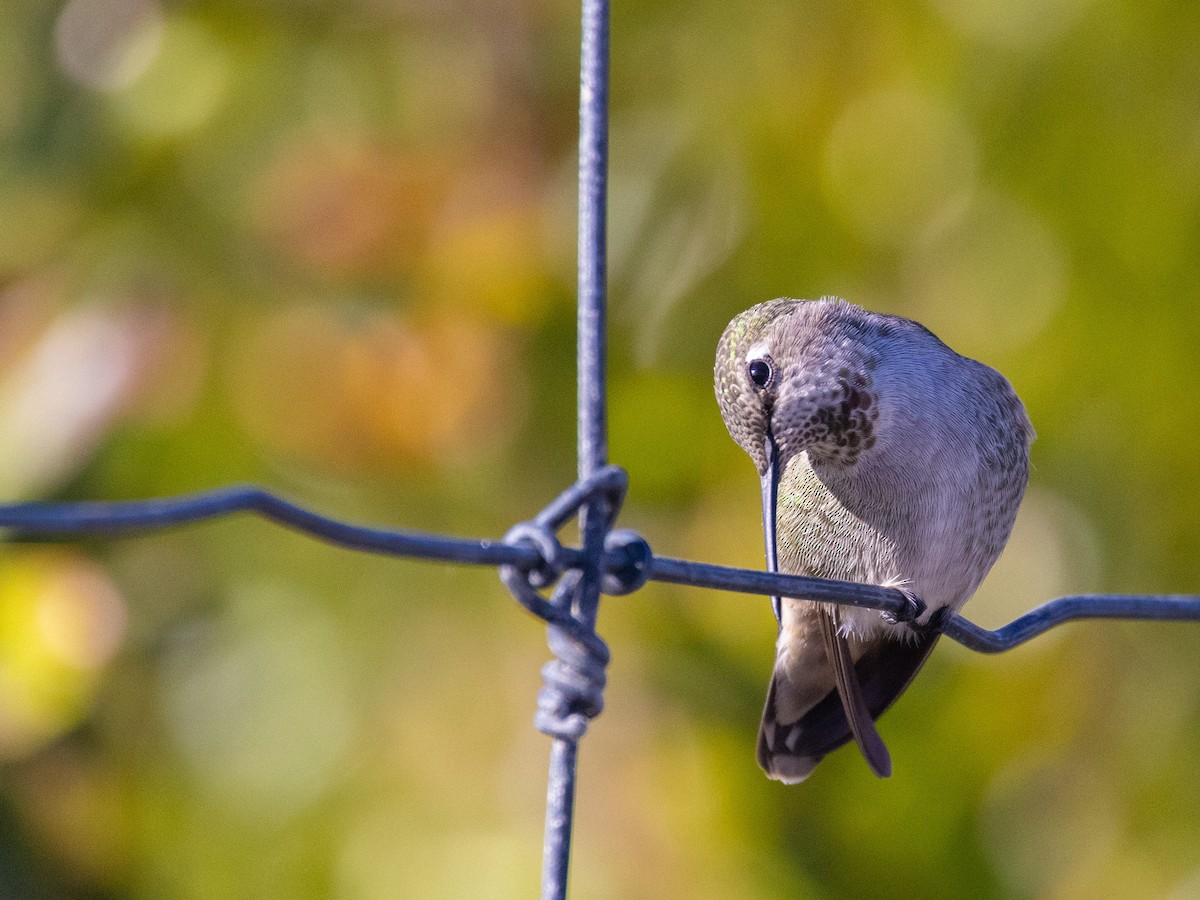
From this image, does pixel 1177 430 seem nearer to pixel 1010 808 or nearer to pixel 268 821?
pixel 1010 808

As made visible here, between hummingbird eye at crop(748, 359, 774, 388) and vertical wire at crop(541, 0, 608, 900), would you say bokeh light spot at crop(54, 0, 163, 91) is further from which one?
vertical wire at crop(541, 0, 608, 900)

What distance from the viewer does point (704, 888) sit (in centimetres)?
331

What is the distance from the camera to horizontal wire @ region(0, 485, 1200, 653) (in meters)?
0.81

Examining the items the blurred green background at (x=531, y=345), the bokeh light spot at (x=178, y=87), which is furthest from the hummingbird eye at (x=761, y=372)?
the bokeh light spot at (x=178, y=87)

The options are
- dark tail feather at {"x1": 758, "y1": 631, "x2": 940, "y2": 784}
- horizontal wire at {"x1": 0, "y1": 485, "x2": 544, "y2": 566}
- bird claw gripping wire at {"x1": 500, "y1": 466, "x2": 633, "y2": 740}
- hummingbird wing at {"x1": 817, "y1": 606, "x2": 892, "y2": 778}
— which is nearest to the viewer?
horizontal wire at {"x1": 0, "y1": 485, "x2": 544, "y2": 566}

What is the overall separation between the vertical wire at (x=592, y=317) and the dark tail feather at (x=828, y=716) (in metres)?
1.28

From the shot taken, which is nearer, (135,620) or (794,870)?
(794,870)

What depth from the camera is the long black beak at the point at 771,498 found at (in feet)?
6.76

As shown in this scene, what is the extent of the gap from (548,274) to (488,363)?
0.91ft

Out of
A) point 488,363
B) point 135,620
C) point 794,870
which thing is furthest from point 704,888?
point 135,620

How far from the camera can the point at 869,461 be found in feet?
7.03

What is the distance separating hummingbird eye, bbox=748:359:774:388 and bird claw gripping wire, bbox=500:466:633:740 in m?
1.03

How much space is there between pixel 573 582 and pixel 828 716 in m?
1.34

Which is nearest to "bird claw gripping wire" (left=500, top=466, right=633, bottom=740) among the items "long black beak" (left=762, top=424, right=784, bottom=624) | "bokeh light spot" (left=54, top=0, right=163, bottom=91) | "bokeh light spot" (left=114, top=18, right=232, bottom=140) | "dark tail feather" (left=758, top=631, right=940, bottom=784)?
"long black beak" (left=762, top=424, right=784, bottom=624)
